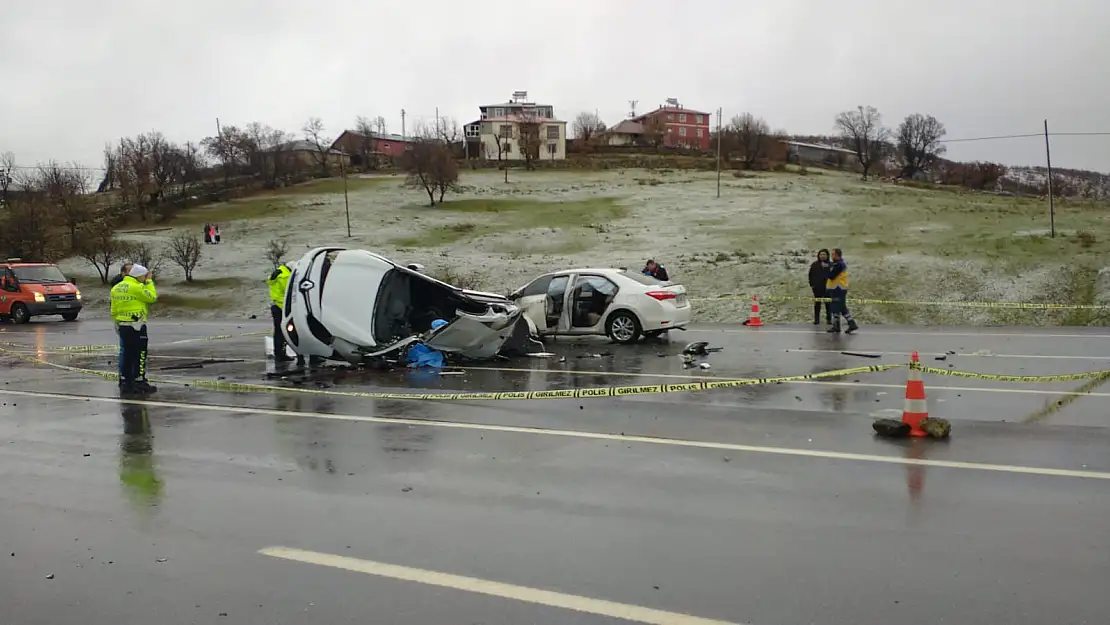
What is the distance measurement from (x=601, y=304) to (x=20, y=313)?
21273mm

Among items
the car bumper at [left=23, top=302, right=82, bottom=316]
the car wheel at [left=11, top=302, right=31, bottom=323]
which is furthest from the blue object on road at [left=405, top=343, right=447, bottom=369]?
the car wheel at [left=11, top=302, right=31, bottom=323]

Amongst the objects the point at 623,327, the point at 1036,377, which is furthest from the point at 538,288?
the point at 1036,377

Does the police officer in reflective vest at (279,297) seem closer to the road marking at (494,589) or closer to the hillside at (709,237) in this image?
the road marking at (494,589)

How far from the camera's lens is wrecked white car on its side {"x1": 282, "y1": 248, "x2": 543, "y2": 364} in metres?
12.3

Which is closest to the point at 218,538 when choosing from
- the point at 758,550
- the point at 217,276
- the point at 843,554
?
the point at 758,550

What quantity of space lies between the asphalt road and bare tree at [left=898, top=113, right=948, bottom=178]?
108 meters

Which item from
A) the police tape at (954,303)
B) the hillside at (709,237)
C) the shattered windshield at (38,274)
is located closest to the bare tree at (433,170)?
the hillside at (709,237)

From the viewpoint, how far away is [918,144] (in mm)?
110312

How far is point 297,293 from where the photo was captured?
40.7 feet

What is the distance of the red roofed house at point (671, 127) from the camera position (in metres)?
130

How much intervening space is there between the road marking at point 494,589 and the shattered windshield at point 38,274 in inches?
1082

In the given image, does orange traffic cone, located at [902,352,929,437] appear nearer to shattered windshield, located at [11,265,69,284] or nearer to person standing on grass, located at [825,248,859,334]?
person standing on grass, located at [825,248,859,334]

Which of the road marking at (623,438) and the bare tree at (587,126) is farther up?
the bare tree at (587,126)

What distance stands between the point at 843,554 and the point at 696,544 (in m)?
0.79
